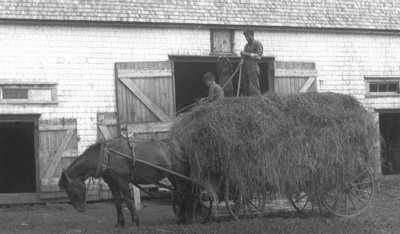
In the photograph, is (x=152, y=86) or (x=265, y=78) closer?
(x=152, y=86)

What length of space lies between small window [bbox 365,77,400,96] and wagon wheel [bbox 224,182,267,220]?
7674 mm

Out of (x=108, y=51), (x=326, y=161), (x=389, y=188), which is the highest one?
(x=108, y=51)

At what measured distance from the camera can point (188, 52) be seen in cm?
1566

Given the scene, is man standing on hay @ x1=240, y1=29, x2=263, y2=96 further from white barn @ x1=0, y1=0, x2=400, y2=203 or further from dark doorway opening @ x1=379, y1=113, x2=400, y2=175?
dark doorway opening @ x1=379, y1=113, x2=400, y2=175

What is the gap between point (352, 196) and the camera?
1206 cm

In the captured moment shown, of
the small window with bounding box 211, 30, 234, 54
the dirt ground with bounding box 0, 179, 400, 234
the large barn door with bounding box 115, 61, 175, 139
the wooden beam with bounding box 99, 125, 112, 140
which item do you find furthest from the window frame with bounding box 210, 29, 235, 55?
the dirt ground with bounding box 0, 179, 400, 234

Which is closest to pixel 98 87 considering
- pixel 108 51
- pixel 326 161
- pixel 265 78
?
pixel 108 51

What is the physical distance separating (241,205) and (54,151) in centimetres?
554

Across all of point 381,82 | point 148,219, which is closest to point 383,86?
point 381,82

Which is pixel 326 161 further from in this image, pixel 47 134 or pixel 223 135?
pixel 47 134

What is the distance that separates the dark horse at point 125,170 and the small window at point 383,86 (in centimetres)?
852

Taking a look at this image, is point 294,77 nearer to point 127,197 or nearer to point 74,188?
point 127,197

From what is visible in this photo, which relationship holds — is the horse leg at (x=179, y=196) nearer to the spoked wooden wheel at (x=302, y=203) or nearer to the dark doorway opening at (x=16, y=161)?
the spoked wooden wheel at (x=302, y=203)

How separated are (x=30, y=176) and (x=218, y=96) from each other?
8.65 meters
